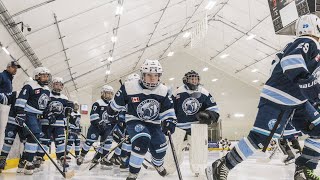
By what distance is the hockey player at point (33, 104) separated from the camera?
449 cm

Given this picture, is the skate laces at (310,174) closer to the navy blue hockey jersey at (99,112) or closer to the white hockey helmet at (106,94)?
the navy blue hockey jersey at (99,112)

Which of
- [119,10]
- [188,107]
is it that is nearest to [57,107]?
[188,107]

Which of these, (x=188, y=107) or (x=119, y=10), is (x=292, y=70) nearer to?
(x=188, y=107)

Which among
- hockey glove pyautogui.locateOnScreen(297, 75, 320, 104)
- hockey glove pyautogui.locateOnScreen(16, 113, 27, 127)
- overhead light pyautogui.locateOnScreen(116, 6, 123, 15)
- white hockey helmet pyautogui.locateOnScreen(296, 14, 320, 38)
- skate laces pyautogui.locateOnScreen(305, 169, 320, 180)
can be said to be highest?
overhead light pyautogui.locateOnScreen(116, 6, 123, 15)

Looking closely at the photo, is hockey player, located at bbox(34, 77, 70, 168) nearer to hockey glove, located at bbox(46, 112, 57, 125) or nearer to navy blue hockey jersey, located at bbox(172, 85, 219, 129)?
hockey glove, located at bbox(46, 112, 57, 125)

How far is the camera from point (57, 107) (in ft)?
18.2

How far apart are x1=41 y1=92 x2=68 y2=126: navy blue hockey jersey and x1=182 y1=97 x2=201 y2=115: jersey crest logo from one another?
6.79 ft

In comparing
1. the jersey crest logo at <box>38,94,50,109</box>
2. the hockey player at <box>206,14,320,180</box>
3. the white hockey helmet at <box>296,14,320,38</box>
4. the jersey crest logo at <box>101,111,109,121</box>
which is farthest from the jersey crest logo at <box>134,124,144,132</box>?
the jersey crest logo at <box>101,111,109,121</box>

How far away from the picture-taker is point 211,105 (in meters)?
4.41

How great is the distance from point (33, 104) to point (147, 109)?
2306 millimetres

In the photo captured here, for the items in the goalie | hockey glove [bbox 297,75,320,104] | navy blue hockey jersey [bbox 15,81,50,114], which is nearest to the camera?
hockey glove [bbox 297,75,320,104]

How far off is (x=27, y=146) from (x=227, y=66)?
62.1 ft

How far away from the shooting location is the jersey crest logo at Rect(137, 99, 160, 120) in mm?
3244

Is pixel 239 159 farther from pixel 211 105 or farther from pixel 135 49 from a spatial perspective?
pixel 135 49
